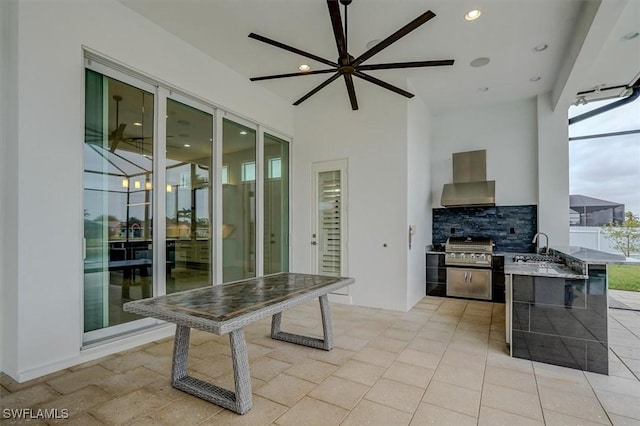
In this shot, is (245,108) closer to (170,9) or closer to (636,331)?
(170,9)

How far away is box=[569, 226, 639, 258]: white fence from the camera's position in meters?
5.80

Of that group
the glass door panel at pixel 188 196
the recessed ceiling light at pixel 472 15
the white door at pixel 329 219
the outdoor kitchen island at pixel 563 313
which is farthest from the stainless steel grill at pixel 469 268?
the glass door panel at pixel 188 196

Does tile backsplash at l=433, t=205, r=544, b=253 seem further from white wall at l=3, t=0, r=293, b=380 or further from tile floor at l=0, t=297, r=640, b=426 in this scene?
white wall at l=3, t=0, r=293, b=380

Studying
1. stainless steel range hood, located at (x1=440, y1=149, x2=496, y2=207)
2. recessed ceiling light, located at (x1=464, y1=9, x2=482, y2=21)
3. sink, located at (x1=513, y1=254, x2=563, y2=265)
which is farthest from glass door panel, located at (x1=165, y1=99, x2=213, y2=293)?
stainless steel range hood, located at (x1=440, y1=149, x2=496, y2=207)

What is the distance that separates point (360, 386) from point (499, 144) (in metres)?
5.16

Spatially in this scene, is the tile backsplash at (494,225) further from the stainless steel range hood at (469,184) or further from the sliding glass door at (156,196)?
the sliding glass door at (156,196)

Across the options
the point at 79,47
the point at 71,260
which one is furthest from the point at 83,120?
the point at 71,260

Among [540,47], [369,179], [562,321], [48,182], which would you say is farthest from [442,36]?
[48,182]

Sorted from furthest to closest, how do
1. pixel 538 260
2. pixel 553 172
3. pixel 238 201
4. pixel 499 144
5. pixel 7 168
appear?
pixel 499 144, pixel 553 172, pixel 238 201, pixel 538 260, pixel 7 168

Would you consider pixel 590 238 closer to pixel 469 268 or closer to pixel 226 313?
pixel 469 268

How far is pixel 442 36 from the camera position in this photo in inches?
144

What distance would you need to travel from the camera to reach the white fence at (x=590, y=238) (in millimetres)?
5805

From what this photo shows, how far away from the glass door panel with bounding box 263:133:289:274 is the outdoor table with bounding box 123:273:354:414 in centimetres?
226

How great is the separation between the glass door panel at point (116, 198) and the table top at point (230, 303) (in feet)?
3.36
